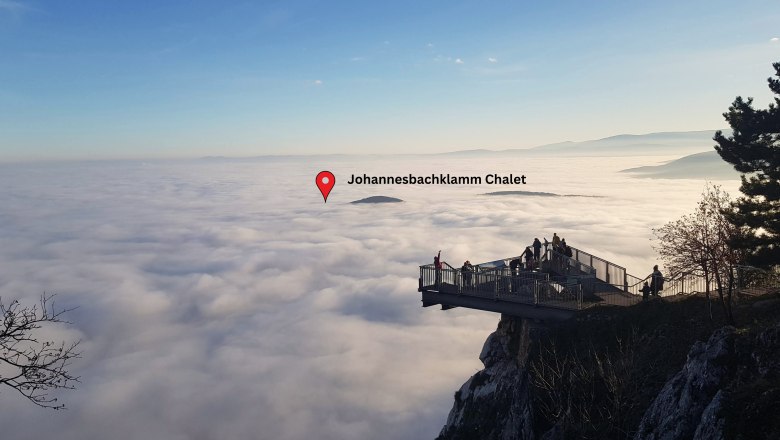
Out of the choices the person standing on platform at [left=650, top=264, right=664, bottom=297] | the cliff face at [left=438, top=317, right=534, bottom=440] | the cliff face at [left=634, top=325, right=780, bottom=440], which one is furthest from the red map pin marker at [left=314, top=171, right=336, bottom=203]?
the cliff face at [left=634, top=325, right=780, bottom=440]

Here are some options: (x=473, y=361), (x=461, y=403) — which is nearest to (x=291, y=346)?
(x=473, y=361)

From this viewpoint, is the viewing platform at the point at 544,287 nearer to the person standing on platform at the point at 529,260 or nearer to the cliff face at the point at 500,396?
the person standing on platform at the point at 529,260

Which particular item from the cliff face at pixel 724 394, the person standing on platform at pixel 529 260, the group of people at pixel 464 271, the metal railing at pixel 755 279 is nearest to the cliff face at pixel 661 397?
the cliff face at pixel 724 394

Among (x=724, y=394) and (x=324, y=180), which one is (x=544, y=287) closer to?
(x=724, y=394)

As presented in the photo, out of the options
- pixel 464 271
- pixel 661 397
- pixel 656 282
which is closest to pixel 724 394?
pixel 661 397

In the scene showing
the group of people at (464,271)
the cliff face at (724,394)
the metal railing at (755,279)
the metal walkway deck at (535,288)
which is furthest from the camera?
the group of people at (464,271)

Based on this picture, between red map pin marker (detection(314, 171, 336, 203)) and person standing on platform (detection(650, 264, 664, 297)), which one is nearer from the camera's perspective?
person standing on platform (detection(650, 264, 664, 297))

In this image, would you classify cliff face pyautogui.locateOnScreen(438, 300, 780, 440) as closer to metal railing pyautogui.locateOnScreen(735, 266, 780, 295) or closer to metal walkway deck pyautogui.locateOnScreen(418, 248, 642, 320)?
metal walkway deck pyautogui.locateOnScreen(418, 248, 642, 320)
